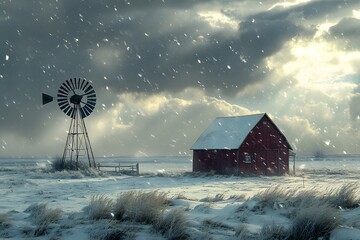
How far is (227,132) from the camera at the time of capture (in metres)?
46.9

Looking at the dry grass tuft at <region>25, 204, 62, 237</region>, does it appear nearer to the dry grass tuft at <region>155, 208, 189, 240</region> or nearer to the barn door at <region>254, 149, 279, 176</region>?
the dry grass tuft at <region>155, 208, 189, 240</region>

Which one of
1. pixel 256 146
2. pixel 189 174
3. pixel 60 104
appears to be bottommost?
pixel 189 174

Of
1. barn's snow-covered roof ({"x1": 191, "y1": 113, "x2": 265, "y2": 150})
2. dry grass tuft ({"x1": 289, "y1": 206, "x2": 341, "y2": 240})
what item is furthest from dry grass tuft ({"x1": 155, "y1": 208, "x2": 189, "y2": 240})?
barn's snow-covered roof ({"x1": 191, "y1": 113, "x2": 265, "y2": 150})

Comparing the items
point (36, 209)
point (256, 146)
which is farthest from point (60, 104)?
point (36, 209)

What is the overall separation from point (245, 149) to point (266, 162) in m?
2.89

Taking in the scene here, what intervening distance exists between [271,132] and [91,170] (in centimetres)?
1825

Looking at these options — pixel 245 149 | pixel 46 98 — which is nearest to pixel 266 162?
pixel 245 149

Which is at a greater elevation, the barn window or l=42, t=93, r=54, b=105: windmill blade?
l=42, t=93, r=54, b=105: windmill blade

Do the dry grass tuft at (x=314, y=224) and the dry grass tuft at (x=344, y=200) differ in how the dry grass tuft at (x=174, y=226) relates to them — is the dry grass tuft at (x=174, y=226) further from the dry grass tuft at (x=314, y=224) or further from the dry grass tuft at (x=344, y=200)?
the dry grass tuft at (x=344, y=200)

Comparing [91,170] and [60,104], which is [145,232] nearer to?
[91,170]

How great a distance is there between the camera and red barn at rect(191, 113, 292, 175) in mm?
A: 43375

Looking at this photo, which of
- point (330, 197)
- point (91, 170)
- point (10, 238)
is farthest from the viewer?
point (91, 170)

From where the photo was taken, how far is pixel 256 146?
44.5 m

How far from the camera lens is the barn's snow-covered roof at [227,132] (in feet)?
145
